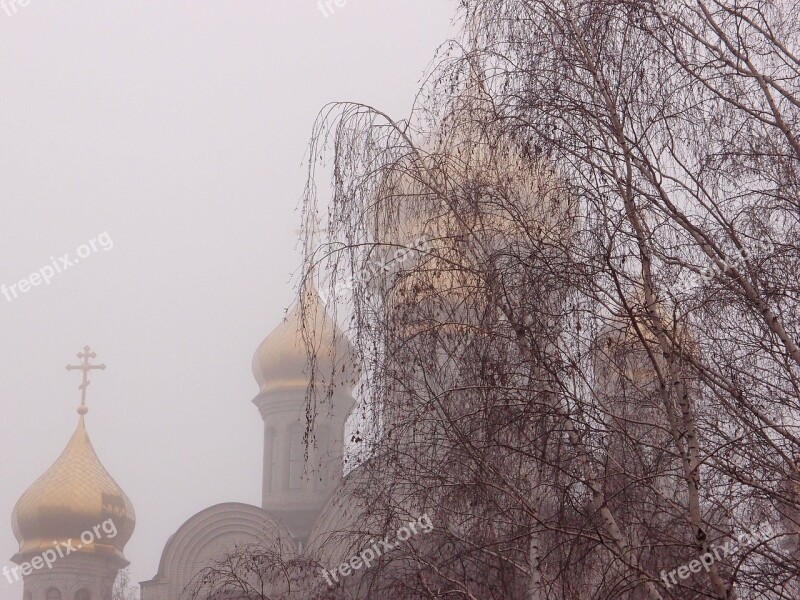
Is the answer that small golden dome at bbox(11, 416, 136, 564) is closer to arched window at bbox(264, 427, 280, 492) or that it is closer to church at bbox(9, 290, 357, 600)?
church at bbox(9, 290, 357, 600)

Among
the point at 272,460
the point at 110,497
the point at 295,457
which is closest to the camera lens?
the point at 110,497

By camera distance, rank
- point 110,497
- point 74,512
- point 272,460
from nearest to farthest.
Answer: point 74,512 < point 110,497 < point 272,460

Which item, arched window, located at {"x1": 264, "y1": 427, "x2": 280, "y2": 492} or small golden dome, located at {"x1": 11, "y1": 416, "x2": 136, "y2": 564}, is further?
arched window, located at {"x1": 264, "y1": 427, "x2": 280, "y2": 492}

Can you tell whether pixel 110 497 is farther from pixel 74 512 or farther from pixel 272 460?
pixel 272 460

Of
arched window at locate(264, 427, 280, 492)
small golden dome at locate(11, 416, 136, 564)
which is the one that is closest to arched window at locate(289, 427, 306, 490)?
arched window at locate(264, 427, 280, 492)

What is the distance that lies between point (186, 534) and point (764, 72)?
19264 mm

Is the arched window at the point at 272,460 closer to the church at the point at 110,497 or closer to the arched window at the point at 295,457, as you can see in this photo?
the church at the point at 110,497

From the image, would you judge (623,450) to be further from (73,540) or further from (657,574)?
(73,540)

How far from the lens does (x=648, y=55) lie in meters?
5.98

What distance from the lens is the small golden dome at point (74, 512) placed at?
25.3 meters

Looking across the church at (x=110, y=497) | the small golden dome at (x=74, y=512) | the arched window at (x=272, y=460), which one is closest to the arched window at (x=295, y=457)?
the church at (x=110, y=497)

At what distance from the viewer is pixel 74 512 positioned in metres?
25.3

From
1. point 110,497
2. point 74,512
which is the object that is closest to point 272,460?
point 110,497

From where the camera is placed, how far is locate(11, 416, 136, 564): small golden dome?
2531cm
